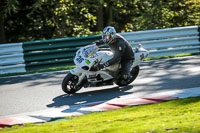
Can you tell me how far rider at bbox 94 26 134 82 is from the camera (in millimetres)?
9398

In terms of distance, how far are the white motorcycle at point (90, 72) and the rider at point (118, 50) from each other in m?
0.16

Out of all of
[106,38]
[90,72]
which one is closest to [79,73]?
[90,72]

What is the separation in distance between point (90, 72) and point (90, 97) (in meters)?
0.65

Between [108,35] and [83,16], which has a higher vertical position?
[83,16]

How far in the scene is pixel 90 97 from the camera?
9.05 m

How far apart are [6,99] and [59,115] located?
2.44m

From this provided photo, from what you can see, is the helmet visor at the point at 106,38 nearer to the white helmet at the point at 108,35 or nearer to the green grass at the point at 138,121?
the white helmet at the point at 108,35

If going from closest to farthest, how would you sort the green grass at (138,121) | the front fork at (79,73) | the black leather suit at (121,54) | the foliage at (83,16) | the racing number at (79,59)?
the green grass at (138,121) → the front fork at (79,73) → the racing number at (79,59) → the black leather suit at (121,54) → the foliage at (83,16)

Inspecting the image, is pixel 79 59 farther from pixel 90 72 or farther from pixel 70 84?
pixel 70 84

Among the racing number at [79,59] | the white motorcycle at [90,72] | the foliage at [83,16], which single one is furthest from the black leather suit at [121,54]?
the foliage at [83,16]

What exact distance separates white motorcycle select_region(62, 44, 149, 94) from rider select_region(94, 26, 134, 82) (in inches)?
6.4

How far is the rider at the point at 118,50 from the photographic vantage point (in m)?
9.40

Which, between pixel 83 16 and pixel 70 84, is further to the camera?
pixel 83 16

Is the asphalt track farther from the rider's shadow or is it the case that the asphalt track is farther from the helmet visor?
the helmet visor
